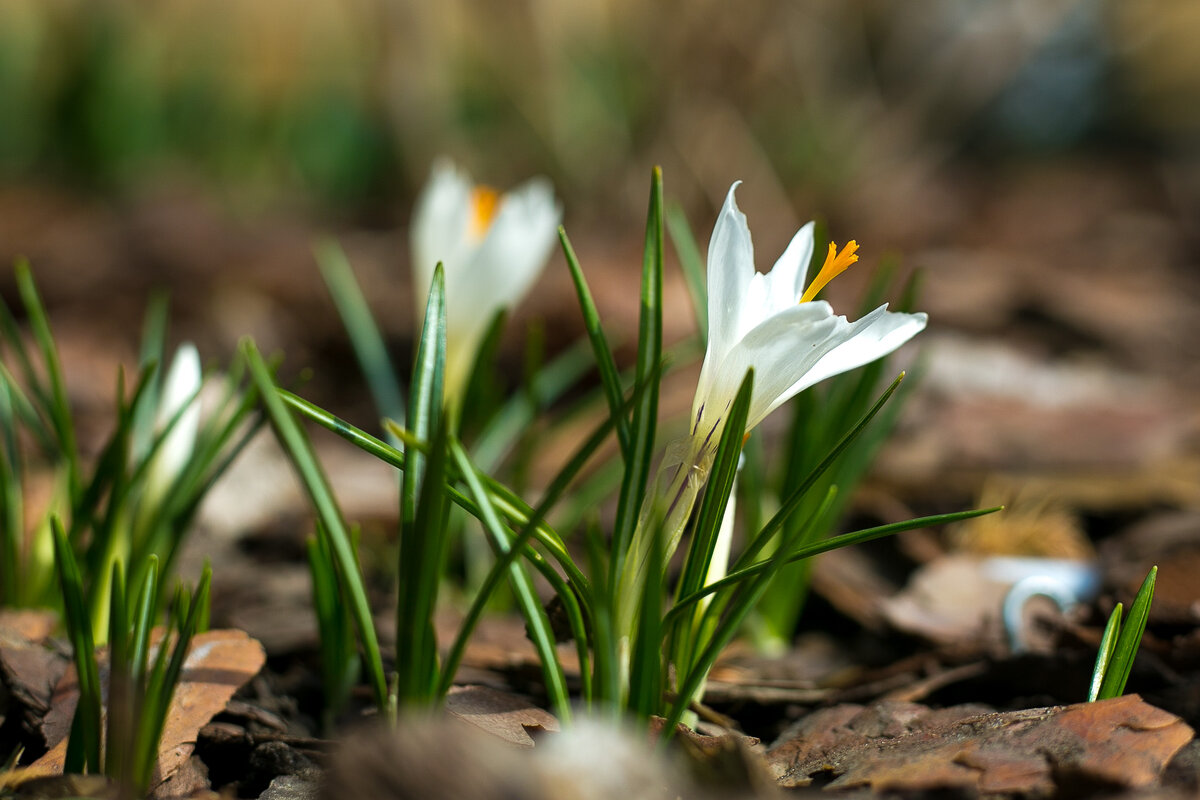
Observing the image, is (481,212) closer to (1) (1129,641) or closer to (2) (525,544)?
(2) (525,544)

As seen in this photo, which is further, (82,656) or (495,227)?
(495,227)

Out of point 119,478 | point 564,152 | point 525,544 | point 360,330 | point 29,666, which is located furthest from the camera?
point 564,152

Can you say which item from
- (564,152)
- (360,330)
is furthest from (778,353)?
(564,152)

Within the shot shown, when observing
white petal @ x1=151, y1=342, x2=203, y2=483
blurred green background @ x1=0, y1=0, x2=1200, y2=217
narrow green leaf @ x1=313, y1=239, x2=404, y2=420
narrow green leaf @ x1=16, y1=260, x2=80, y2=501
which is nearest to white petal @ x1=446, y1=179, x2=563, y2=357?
narrow green leaf @ x1=313, y1=239, x2=404, y2=420

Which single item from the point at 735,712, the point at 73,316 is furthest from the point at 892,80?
the point at 735,712

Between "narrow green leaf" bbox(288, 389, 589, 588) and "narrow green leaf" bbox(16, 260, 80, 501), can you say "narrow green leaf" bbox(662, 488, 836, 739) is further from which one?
"narrow green leaf" bbox(16, 260, 80, 501)

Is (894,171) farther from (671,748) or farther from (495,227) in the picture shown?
(671,748)

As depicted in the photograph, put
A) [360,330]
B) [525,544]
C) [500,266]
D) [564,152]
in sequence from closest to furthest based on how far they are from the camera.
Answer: [525,544] < [500,266] < [360,330] < [564,152]
